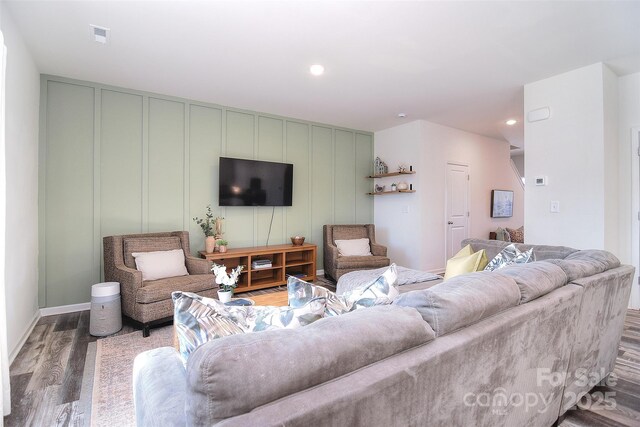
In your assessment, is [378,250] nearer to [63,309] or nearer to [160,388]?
[63,309]

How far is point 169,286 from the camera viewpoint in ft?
9.37

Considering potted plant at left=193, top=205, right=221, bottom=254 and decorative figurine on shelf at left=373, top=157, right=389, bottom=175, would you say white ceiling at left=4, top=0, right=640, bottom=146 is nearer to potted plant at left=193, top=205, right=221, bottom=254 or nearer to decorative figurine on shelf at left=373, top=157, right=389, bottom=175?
potted plant at left=193, top=205, right=221, bottom=254

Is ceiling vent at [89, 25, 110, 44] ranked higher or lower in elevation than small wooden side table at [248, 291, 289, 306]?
higher

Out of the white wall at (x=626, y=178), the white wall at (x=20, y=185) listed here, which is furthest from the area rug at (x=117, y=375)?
the white wall at (x=626, y=178)

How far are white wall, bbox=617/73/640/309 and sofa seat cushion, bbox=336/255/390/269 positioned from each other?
101 inches

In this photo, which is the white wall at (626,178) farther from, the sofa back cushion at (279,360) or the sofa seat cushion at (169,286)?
the sofa seat cushion at (169,286)

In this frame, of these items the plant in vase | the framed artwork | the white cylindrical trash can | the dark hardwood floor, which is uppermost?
the framed artwork

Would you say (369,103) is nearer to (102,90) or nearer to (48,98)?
(102,90)

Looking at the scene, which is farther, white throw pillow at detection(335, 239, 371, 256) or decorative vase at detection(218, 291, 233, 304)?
white throw pillow at detection(335, 239, 371, 256)

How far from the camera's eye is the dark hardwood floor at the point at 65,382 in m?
1.69

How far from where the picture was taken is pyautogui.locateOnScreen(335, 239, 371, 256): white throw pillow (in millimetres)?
4703

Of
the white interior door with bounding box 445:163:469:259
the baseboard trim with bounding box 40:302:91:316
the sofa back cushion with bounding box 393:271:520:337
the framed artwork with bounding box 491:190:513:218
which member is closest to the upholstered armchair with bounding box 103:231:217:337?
the baseboard trim with bounding box 40:302:91:316

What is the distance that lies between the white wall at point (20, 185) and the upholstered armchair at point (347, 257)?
320 cm

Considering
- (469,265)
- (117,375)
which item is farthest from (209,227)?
(469,265)
